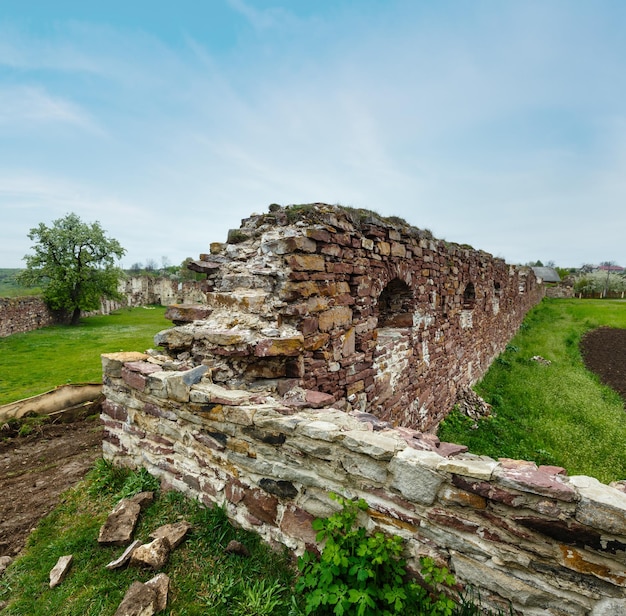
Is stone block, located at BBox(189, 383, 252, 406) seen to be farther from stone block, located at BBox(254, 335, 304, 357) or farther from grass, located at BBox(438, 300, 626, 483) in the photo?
grass, located at BBox(438, 300, 626, 483)

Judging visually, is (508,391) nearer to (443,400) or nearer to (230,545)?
(443,400)

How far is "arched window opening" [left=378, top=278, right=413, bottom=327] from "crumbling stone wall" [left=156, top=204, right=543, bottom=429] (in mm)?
18

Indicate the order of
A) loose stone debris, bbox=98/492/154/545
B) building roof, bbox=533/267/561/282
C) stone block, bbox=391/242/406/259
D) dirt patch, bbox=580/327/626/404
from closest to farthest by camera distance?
1. loose stone debris, bbox=98/492/154/545
2. stone block, bbox=391/242/406/259
3. dirt patch, bbox=580/327/626/404
4. building roof, bbox=533/267/561/282

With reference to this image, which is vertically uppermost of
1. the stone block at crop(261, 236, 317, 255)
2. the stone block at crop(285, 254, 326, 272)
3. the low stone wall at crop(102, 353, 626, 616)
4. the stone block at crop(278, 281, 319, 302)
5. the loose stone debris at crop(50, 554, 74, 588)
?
the stone block at crop(261, 236, 317, 255)

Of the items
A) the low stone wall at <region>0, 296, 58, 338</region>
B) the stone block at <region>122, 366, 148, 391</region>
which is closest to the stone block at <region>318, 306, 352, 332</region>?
the stone block at <region>122, 366, 148, 391</region>

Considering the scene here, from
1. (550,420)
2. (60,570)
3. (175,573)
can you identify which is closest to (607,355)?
(550,420)

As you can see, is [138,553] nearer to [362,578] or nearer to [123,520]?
[123,520]

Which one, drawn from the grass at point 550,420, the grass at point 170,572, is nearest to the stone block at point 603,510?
the grass at point 170,572

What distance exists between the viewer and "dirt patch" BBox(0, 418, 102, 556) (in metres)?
3.74

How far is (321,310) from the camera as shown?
13.6 feet

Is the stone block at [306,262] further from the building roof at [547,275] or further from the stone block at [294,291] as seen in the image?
the building roof at [547,275]

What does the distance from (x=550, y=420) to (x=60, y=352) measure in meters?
17.1

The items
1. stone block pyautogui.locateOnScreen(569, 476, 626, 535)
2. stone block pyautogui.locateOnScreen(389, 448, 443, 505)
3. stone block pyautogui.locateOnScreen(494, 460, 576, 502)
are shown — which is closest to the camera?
stone block pyautogui.locateOnScreen(569, 476, 626, 535)

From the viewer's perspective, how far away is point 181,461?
348cm
